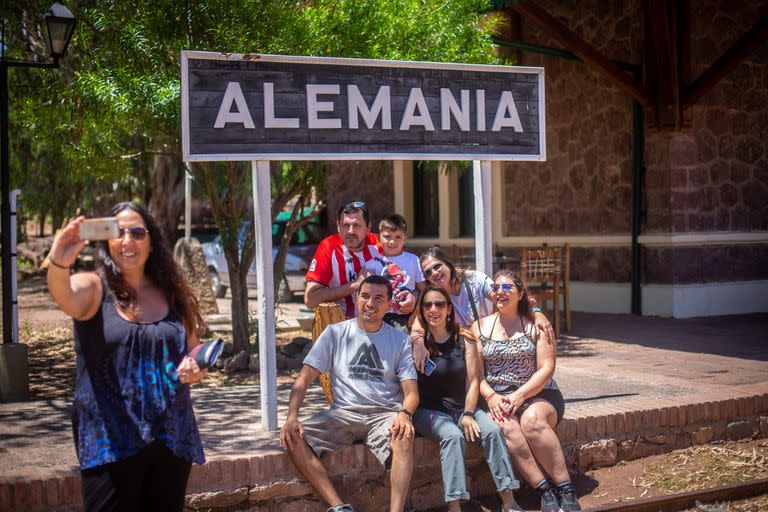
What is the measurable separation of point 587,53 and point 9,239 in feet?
23.7

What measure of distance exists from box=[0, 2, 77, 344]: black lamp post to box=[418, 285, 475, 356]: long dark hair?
3.83 metres

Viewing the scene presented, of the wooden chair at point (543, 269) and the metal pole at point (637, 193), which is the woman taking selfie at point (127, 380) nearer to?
the wooden chair at point (543, 269)

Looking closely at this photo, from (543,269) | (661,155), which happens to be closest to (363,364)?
(543,269)

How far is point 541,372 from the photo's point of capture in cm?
533

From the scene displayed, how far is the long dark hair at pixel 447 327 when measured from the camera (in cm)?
534

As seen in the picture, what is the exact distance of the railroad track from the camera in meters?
5.01

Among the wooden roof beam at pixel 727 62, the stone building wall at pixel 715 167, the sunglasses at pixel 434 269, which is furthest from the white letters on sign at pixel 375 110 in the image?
the stone building wall at pixel 715 167

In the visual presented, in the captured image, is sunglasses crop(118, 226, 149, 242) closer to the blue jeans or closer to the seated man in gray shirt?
the seated man in gray shirt

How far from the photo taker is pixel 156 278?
3.54m

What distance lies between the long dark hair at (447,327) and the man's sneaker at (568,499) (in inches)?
39.3

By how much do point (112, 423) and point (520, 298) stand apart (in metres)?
2.87

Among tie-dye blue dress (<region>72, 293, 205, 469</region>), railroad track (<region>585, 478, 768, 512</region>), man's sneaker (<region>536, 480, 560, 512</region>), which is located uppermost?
tie-dye blue dress (<region>72, 293, 205, 469</region>)

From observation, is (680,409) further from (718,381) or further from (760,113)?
(760,113)

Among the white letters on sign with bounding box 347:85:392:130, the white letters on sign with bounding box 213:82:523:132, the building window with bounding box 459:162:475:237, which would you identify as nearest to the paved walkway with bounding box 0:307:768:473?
the white letters on sign with bounding box 213:82:523:132
